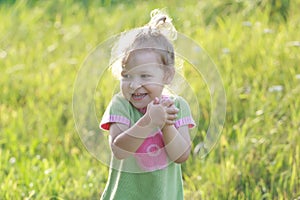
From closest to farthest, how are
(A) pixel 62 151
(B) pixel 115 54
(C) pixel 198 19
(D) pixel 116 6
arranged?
(B) pixel 115 54 → (A) pixel 62 151 → (C) pixel 198 19 → (D) pixel 116 6

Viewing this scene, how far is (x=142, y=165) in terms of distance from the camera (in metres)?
2.59

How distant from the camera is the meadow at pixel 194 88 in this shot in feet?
11.7

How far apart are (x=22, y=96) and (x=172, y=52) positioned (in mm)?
2369

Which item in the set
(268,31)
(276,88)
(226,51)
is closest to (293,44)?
(268,31)

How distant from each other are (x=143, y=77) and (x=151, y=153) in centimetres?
28

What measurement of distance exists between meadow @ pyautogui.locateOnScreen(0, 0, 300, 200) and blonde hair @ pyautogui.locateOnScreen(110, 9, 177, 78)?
1.09 metres

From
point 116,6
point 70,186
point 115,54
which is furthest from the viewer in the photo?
point 116,6

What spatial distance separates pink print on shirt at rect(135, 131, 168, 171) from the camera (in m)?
2.57

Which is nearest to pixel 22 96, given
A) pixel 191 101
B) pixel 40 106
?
pixel 40 106

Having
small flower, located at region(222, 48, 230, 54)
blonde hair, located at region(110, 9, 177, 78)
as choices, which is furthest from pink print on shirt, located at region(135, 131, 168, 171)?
small flower, located at region(222, 48, 230, 54)

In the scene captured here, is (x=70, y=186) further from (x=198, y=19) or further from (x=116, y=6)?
(x=116, y=6)

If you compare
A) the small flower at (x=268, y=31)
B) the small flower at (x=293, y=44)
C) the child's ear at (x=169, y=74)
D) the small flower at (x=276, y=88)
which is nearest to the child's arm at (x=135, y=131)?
the child's ear at (x=169, y=74)

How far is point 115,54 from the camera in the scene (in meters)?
2.52

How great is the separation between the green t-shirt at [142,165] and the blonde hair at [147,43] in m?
0.13
